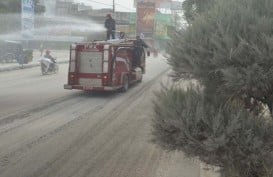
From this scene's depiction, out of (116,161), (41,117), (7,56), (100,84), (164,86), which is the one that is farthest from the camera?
(7,56)

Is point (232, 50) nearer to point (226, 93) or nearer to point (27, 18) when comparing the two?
point (226, 93)

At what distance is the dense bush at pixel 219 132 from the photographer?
4.92 metres

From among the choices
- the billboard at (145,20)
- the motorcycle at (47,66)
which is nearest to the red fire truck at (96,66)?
the motorcycle at (47,66)

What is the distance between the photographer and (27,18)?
36.8m

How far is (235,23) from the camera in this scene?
16.6ft

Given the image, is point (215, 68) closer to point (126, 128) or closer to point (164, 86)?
point (164, 86)

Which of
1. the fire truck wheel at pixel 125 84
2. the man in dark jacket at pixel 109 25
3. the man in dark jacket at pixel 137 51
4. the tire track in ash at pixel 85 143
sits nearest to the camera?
the tire track in ash at pixel 85 143

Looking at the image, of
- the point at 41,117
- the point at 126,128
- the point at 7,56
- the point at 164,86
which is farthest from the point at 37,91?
the point at 7,56

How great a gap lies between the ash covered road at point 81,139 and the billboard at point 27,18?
17629 mm

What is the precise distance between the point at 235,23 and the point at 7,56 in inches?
1547

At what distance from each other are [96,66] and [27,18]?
57.1 ft

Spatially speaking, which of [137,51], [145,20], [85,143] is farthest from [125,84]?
[145,20]

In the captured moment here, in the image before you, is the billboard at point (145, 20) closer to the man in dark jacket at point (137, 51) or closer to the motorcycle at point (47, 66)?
the motorcycle at point (47, 66)

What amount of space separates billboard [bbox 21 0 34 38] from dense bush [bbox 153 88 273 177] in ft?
106
